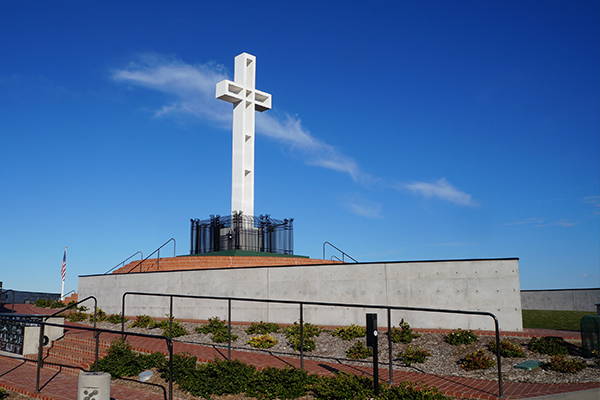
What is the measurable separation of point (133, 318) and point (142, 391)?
10756mm

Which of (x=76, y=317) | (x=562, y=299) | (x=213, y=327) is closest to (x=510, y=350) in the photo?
(x=213, y=327)

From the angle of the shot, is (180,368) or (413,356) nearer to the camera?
(180,368)

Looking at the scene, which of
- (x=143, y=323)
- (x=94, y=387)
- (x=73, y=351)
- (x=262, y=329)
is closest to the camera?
(x=94, y=387)

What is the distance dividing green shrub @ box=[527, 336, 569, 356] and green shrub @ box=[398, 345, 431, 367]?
2.37 m

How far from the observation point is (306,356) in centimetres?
1206

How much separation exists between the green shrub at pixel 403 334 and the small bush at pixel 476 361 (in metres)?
2.18

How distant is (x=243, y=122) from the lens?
25.5 meters

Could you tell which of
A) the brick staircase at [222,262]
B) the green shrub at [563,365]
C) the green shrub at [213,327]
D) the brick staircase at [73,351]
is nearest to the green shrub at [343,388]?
the green shrub at [563,365]

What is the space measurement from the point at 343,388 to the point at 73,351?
8239 millimetres

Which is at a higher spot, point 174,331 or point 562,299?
point 562,299

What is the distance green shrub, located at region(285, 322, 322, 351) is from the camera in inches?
499

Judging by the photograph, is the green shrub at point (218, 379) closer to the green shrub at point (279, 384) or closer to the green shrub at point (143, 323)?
the green shrub at point (279, 384)

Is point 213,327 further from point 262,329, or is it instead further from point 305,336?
point 305,336

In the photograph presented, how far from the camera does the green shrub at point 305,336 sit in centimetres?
1267
